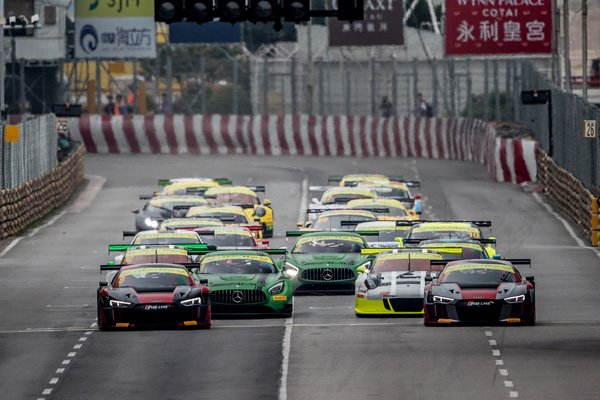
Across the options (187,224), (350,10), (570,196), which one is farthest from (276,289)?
(570,196)

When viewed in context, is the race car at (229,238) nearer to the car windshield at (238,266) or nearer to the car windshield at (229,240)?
the car windshield at (229,240)

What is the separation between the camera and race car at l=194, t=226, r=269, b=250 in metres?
38.1

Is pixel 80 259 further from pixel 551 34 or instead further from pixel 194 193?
pixel 551 34

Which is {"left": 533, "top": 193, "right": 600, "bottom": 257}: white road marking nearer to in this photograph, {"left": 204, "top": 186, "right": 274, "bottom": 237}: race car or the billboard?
{"left": 204, "top": 186, "right": 274, "bottom": 237}: race car

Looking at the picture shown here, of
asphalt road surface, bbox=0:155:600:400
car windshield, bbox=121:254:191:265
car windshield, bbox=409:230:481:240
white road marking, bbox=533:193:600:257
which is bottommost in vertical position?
white road marking, bbox=533:193:600:257

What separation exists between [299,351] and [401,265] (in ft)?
17.9

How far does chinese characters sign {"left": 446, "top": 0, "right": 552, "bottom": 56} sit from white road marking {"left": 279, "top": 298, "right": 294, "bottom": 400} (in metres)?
40.6

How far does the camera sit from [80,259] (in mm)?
43125

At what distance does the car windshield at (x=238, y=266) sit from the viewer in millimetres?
32219

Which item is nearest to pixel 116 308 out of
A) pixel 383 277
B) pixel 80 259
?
pixel 383 277

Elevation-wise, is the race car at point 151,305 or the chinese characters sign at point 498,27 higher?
the chinese characters sign at point 498,27

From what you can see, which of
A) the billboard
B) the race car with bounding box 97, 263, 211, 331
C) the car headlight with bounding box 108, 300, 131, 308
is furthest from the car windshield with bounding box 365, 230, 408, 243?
the billboard

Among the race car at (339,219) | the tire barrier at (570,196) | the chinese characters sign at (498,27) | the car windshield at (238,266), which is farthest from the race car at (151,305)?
the chinese characters sign at (498,27)

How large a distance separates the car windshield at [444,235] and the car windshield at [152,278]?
8520 millimetres
